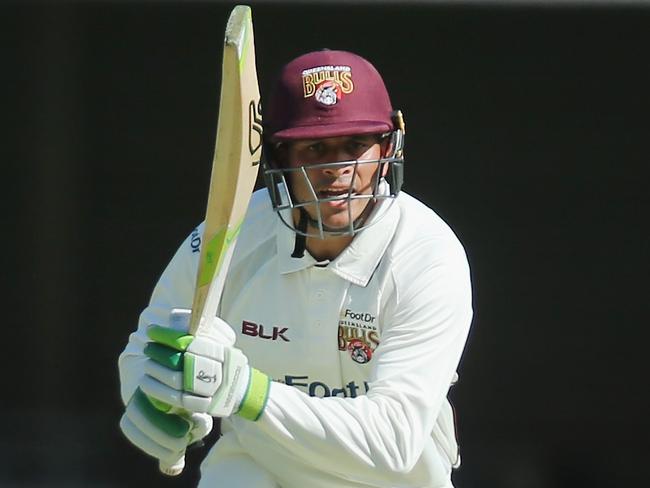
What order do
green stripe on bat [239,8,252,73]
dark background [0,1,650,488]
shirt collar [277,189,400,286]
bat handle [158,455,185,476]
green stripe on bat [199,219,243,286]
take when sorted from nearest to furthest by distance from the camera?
green stripe on bat [239,8,252,73] < green stripe on bat [199,219,243,286] < bat handle [158,455,185,476] < shirt collar [277,189,400,286] < dark background [0,1,650,488]

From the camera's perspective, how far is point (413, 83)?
5.87 metres

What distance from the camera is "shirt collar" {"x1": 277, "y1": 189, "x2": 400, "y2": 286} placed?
9.09 feet

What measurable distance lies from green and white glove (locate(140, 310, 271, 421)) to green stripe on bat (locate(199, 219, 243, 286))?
0.08 meters

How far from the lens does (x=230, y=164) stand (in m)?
2.46

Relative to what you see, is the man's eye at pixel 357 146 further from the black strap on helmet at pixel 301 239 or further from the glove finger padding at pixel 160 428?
the glove finger padding at pixel 160 428

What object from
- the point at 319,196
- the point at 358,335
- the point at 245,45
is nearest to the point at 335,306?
the point at 358,335

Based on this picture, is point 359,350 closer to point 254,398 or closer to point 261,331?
point 261,331

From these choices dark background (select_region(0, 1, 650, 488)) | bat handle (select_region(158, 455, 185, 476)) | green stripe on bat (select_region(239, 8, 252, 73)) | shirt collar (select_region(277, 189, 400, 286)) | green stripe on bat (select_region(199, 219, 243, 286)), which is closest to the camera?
green stripe on bat (select_region(239, 8, 252, 73))

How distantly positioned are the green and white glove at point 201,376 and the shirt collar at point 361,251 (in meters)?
0.37

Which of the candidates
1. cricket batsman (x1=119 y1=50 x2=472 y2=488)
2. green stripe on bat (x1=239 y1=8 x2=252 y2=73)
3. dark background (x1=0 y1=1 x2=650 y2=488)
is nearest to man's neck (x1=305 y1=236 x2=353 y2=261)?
cricket batsman (x1=119 y1=50 x2=472 y2=488)

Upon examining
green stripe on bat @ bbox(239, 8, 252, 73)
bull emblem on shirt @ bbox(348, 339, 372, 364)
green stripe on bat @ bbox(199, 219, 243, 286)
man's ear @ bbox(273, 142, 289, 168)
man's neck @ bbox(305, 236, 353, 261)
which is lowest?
bull emblem on shirt @ bbox(348, 339, 372, 364)

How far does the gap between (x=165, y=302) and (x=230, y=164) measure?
1.57ft

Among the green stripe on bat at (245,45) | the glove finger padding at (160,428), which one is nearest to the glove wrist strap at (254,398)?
the glove finger padding at (160,428)

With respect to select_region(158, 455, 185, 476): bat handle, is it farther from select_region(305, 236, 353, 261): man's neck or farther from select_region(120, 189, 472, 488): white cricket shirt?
select_region(305, 236, 353, 261): man's neck
